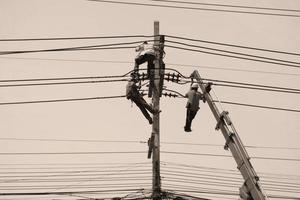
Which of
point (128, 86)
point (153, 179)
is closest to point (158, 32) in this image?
point (128, 86)

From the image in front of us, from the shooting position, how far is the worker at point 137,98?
42.0 feet

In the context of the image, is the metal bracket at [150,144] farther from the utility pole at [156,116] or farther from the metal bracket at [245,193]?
the metal bracket at [245,193]

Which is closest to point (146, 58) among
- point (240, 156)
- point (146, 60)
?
point (146, 60)

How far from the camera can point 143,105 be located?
13016 mm

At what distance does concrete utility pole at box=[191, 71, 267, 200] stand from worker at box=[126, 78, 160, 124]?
7.00ft

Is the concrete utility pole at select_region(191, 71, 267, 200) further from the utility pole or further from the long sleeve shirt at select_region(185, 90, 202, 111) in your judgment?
the utility pole

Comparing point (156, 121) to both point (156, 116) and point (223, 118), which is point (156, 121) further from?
point (223, 118)

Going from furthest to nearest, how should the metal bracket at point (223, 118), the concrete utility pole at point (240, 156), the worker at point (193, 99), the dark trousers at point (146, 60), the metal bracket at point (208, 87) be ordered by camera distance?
1. the dark trousers at point (146, 60)
2. the worker at point (193, 99)
3. the metal bracket at point (208, 87)
4. the metal bracket at point (223, 118)
5. the concrete utility pole at point (240, 156)

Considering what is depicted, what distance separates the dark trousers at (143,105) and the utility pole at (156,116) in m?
0.16

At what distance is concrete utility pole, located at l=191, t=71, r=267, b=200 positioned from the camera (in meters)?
8.91

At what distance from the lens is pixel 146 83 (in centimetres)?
1315

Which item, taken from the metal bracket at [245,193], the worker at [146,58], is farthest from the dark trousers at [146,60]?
the metal bracket at [245,193]

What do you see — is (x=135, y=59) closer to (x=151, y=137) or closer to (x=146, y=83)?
(x=146, y=83)

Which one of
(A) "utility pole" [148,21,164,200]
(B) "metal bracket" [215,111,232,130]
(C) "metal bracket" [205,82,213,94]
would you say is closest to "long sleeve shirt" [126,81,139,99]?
(A) "utility pole" [148,21,164,200]
